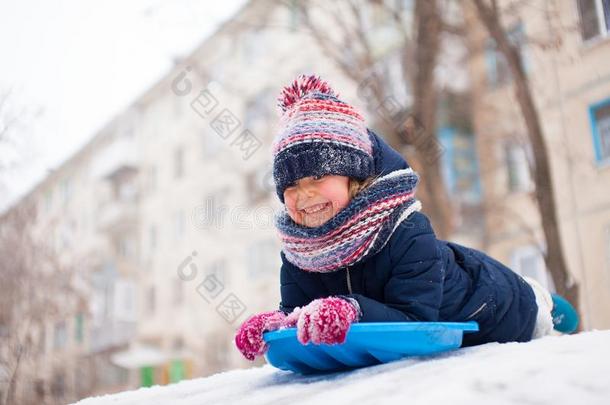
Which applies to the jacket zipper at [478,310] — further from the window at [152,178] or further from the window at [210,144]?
the window at [152,178]

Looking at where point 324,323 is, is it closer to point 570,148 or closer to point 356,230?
point 356,230

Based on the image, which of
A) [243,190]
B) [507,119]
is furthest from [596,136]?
[243,190]

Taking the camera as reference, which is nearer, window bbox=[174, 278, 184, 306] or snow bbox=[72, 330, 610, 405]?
snow bbox=[72, 330, 610, 405]

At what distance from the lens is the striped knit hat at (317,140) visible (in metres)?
1.95

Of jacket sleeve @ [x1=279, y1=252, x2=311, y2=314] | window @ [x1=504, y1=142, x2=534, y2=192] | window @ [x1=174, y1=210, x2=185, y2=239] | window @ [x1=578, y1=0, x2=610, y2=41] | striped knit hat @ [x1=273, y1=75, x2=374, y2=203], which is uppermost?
window @ [x1=174, y1=210, x2=185, y2=239]

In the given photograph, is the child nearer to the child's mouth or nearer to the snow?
the child's mouth

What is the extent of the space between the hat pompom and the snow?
86 cm

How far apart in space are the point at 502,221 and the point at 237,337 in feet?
36.6

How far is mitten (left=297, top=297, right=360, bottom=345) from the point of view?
160cm

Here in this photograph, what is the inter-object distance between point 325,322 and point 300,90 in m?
0.84

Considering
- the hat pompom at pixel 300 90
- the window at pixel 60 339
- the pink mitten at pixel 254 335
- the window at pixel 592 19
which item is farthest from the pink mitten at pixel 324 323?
the window at pixel 60 339

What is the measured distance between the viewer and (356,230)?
6.18 feet

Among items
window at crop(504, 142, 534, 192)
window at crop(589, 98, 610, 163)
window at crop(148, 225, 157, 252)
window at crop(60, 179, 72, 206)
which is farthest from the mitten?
window at crop(60, 179, 72, 206)

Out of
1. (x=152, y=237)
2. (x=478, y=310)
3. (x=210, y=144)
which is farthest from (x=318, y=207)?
(x=152, y=237)
